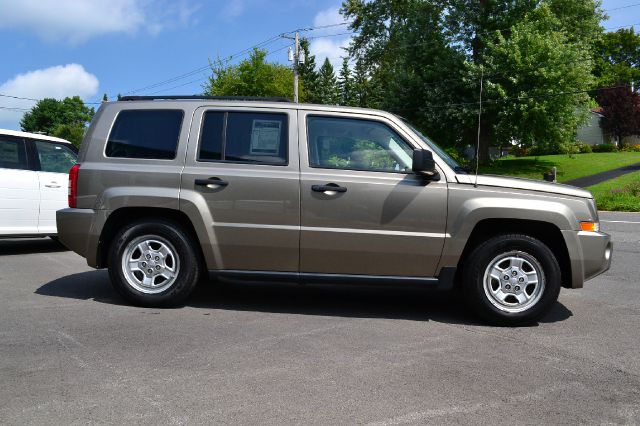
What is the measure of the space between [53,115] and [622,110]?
104225mm

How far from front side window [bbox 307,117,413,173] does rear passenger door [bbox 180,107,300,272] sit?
0.23m

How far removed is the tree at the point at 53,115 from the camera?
118 metres

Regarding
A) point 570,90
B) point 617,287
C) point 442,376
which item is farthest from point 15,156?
point 570,90

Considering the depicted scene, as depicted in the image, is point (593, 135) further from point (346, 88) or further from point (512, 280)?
point (512, 280)

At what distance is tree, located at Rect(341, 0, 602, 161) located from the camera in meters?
31.2

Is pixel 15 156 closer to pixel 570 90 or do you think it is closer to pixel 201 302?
pixel 201 302

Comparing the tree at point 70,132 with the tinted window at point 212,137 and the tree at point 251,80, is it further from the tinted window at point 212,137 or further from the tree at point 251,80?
the tinted window at point 212,137

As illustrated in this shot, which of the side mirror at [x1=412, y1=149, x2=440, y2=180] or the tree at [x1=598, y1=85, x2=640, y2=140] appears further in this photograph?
the tree at [x1=598, y1=85, x2=640, y2=140]

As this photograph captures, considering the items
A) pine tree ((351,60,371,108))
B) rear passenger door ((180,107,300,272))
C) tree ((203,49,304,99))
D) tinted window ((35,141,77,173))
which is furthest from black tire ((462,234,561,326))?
pine tree ((351,60,371,108))

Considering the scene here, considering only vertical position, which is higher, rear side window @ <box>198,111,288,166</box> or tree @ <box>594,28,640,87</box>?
tree @ <box>594,28,640,87</box>

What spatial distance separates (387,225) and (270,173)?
1.20m

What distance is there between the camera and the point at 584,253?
208 inches

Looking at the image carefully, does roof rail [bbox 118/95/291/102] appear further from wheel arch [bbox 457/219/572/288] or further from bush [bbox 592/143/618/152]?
bush [bbox 592/143/618/152]

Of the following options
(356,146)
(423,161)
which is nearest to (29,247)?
(356,146)
